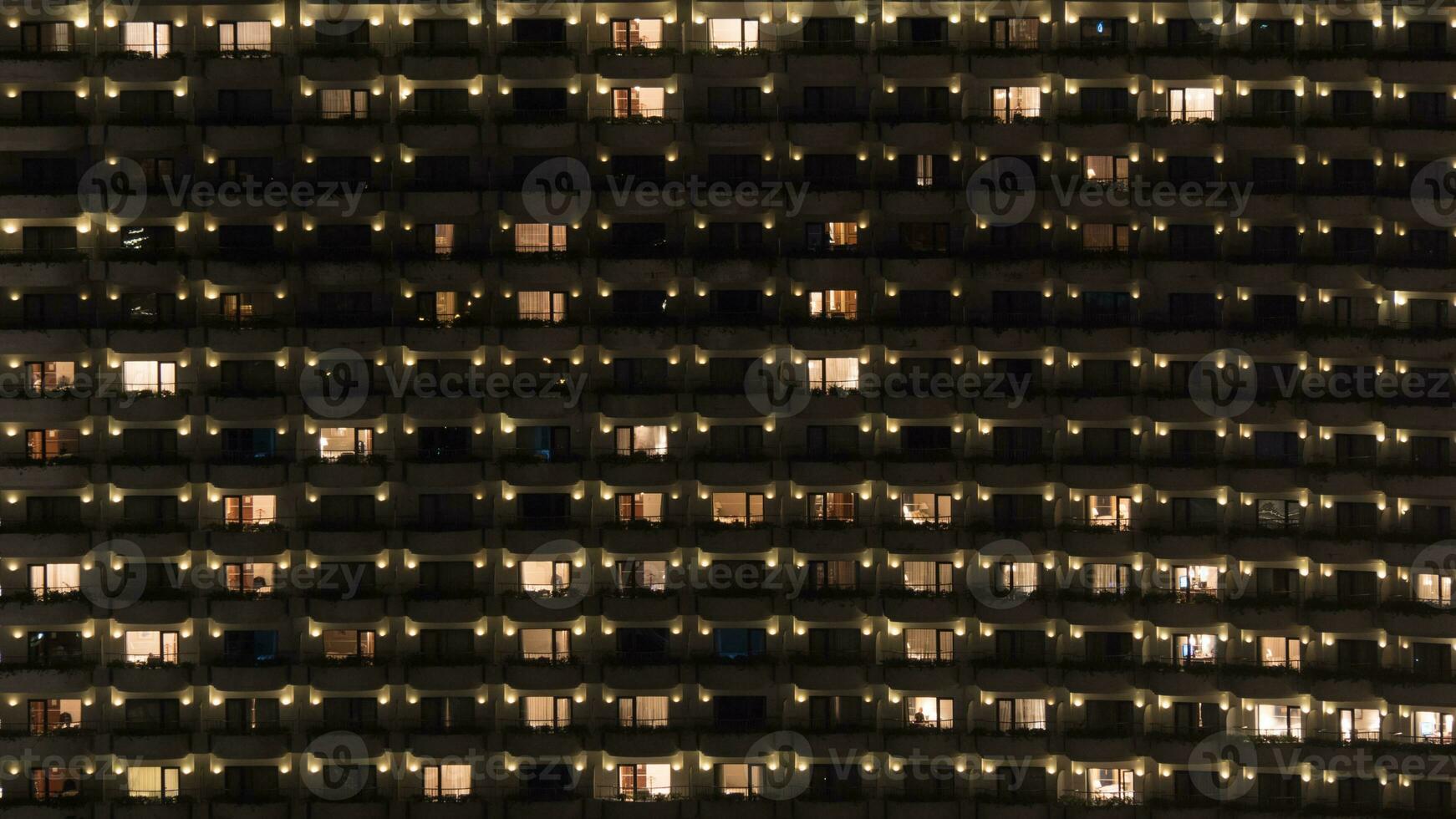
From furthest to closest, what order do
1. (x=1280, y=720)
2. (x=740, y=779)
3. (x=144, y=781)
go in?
(x=740, y=779)
(x=1280, y=720)
(x=144, y=781)

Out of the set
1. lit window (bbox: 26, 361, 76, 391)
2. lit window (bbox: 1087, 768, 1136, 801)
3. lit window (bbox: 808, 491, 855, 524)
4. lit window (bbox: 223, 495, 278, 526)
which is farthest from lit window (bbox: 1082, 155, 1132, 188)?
lit window (bbox: 26, 361, 76, 391)

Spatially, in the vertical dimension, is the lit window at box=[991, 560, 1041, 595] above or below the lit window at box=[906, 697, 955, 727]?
above

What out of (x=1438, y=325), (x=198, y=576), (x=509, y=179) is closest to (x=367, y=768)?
(x=198, y=576)

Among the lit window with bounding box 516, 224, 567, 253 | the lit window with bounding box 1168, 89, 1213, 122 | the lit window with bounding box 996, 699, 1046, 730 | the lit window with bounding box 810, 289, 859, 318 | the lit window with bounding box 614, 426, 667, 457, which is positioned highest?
the lit window with bounding box 1168, 89, 1213, 122

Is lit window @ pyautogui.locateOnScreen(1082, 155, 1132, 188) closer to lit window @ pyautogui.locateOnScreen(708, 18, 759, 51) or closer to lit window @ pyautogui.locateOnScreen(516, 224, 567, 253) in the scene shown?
lit window @ pyautogui.locateOnScreen(708, 18, 759, 51)

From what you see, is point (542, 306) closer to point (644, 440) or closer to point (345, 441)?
point (644, 440)

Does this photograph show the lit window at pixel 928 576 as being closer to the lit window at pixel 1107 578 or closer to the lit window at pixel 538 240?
the lit window at pixel 1107 578

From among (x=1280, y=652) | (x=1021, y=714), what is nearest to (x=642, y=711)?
(x=1021, y=714)

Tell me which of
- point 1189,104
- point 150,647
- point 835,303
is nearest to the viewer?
point 150,647

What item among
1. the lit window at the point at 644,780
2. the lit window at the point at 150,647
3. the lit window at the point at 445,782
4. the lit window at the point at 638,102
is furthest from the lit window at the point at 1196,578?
the lit window at the point at 150,647

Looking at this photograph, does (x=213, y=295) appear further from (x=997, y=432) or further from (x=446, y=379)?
(x=997, y=432)

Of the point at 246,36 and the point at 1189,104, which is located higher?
the point at 246,36

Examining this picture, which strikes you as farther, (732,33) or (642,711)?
(732,33)
